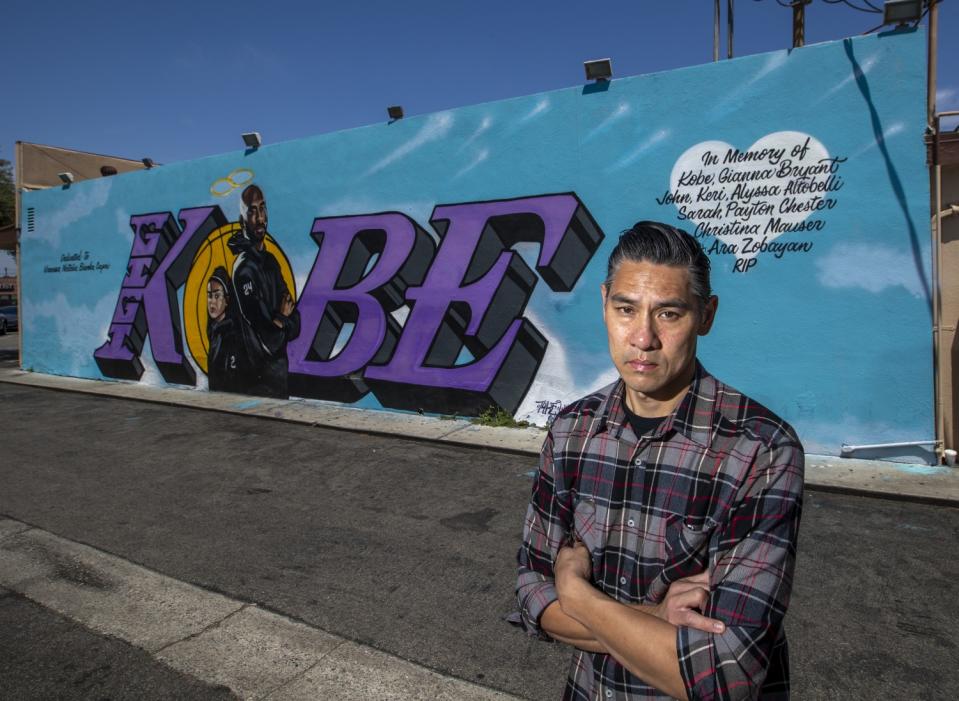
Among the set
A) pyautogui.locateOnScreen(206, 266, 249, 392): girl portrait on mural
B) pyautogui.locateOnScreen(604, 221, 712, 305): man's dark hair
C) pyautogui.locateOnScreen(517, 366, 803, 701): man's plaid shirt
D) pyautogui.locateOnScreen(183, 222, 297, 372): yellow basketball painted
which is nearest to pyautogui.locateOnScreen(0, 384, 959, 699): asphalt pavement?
pyautogui.locateOnScreen(517, 366, 803, 701): man's plaid shirt

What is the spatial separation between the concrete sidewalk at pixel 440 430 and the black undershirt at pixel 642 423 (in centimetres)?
506

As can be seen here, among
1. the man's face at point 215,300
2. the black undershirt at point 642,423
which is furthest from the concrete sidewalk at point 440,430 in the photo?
the black undershirt at point 642,423

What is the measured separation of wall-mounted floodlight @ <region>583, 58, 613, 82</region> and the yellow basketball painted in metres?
6.76

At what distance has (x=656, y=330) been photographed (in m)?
1.49

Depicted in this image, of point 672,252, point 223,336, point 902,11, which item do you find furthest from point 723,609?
point 223,336

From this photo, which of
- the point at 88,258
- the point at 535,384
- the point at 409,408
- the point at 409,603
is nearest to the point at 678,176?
the point at 535,384

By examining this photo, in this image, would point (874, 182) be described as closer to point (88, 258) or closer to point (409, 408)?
point (409, 408)

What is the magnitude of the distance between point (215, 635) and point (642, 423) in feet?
9.81

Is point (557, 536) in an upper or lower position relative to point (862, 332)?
lower

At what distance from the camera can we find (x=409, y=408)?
31.3 feet

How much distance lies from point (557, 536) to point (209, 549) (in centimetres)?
389

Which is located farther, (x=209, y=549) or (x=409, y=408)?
(x=409, y=408)
